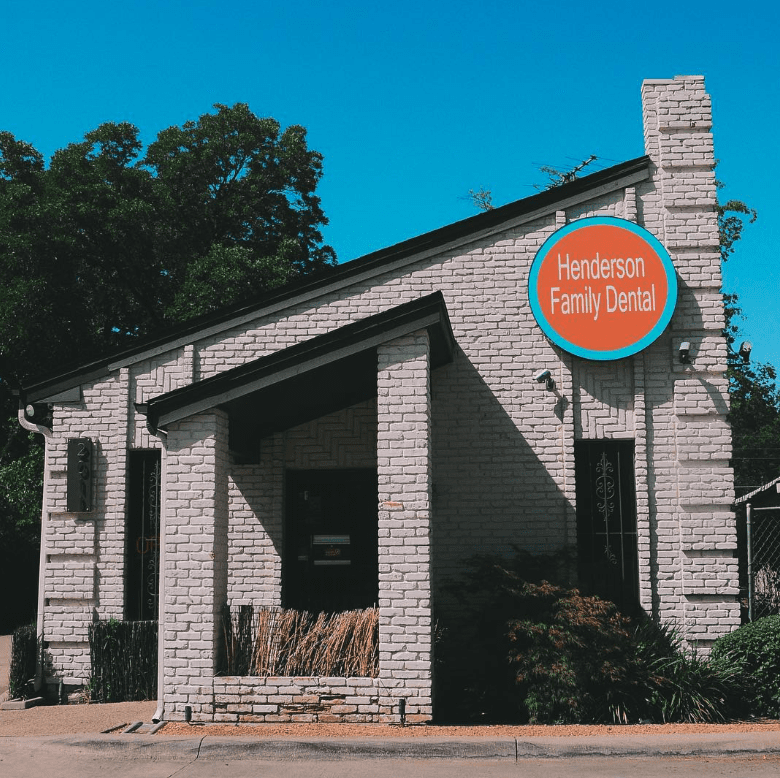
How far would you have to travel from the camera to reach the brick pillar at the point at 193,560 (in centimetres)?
751

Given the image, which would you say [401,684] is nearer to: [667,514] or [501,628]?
[501,628]

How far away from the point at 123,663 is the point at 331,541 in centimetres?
250

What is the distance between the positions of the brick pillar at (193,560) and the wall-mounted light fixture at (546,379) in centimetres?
344

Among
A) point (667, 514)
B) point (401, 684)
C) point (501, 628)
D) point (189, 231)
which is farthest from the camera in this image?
point (189, 231)

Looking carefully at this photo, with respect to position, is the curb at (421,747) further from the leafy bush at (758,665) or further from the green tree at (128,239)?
the green tree at (128,239)

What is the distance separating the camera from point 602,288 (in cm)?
956

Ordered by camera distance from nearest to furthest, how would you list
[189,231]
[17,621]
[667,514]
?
1. [667,514]
2. [17,621]
3. [189,231]

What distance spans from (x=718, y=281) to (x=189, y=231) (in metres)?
16.4

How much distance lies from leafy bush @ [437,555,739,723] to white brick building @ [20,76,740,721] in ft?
3.11

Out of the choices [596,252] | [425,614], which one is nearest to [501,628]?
[425,614]

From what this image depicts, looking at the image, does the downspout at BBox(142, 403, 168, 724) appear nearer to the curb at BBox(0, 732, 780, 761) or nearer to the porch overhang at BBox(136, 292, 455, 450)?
the porch overhang at BBox(136, 292, 455, 450)

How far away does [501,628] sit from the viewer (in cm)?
813

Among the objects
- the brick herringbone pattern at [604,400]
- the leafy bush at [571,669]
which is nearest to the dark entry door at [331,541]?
the leafy bush at [571,669]

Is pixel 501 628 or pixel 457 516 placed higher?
pixel 457 516
